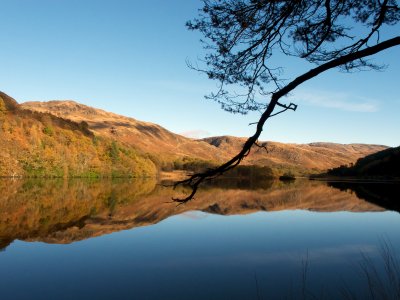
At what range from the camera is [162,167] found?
590ft

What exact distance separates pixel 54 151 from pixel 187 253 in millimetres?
91123

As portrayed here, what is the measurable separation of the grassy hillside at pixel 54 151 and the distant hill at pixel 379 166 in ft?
221

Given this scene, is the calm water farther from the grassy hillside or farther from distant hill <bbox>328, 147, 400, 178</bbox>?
distant hill <bbox>328, 147, 400, 178</bbox>

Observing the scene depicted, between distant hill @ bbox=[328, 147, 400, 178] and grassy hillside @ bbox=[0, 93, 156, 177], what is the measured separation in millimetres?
67354

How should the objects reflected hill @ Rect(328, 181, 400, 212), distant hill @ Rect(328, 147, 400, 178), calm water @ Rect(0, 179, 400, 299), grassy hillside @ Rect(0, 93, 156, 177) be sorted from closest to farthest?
calm water @ Rect(0, 179, 400, 299) < reflected hill @ Rect(328, 181, 400, 212) < grassy hillside @ Rect(0, 93, 156, 177) < distant hill @ Rect(328, 147, 400, 178)

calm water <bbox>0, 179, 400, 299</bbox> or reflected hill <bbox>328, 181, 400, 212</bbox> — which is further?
reflected hill <bbox>328, 181, 400, 212</bbox>

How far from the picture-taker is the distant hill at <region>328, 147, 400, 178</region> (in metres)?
91.4

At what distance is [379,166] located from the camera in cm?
9975

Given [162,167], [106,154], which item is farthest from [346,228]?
[162,167]

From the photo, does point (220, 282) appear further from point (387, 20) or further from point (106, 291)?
point (387, 20)

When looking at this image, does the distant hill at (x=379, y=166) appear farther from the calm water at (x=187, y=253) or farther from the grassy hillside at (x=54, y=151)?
the grassy hillside at (x=54, y=151)

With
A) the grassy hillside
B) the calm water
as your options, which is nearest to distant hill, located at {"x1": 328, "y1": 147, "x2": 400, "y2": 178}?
the calm water

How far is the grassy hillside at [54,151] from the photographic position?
90.5 m

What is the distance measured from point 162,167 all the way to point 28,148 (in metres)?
90.6
